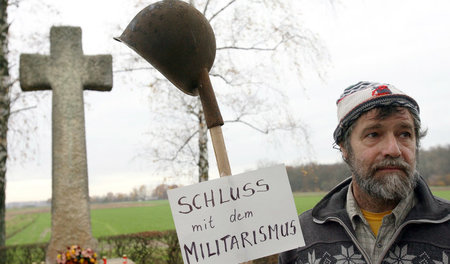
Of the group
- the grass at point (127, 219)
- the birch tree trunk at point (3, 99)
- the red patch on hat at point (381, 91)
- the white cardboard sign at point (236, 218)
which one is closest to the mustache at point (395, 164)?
the red patch on hat at point (381, 91)

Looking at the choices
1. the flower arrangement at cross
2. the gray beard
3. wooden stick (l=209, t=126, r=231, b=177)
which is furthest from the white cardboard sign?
the flower arrangement at cross

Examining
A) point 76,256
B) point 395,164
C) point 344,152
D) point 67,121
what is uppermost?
point 67,121

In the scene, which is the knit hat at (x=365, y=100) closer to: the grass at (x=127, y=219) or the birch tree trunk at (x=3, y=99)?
the birch tree trunk at (x=3, y=99)

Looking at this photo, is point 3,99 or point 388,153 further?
point 3,99

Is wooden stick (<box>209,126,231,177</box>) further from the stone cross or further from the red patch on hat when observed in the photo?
the stone cross

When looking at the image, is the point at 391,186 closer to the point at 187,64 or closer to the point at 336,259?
the point at 336,259

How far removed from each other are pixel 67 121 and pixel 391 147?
436cm

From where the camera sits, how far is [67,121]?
4867 millimetres

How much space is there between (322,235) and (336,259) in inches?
4.8

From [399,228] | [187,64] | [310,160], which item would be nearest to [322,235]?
[399,228]

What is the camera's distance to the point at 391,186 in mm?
1444

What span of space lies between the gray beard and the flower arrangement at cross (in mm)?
4001

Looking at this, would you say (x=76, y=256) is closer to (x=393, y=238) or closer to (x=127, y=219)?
(x=393, y=238)

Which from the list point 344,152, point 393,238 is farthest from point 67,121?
point 393,238
